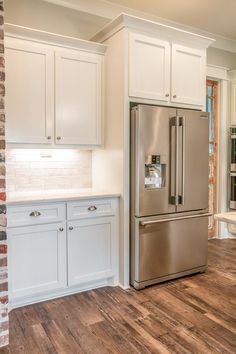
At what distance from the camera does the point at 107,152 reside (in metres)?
3.21

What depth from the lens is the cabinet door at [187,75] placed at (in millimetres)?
3199

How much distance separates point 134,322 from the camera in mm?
2371

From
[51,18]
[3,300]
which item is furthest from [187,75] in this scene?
[3,300]

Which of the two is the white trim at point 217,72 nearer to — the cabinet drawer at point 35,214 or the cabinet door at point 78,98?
the cabinet door at point 78,98

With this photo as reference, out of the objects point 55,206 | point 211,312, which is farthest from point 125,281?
point 55,206

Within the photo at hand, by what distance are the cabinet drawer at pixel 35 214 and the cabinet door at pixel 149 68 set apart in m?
1.31

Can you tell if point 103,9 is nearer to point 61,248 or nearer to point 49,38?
point 49,38

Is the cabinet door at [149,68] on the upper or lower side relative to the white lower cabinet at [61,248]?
upper

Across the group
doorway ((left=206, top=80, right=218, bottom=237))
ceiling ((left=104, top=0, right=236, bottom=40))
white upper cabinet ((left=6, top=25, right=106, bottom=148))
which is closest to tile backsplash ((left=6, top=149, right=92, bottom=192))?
white upper cabinet ((left=6, top=25, right=106, bottom=148))

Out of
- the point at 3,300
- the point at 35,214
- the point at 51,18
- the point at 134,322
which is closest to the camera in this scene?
the point at 3,300

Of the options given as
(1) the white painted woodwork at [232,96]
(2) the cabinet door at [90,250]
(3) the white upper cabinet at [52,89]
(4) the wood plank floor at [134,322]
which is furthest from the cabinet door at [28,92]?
(1) the white painted woodwork at [232,96]

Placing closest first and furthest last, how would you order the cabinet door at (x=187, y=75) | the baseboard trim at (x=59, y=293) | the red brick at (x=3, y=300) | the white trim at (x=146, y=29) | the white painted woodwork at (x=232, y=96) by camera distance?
the red brick at (x=3, y=300) < the baseboard trim at (x=59, y=293) < the white trim at (x=146, y=29) < the cabinet door at (x=187, y=75) < the white painted woodwork at (x=232, y=96)

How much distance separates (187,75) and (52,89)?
1.46 m

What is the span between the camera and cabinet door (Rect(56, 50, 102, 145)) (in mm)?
2955
